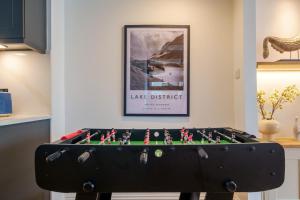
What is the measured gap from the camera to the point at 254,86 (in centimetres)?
232

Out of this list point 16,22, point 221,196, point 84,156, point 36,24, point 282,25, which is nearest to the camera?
point 84,156

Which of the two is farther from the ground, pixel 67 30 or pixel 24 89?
pixel 67 30

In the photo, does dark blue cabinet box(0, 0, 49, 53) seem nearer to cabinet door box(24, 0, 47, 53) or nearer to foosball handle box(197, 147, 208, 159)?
cabinet door box(24, 0, 47, 53)

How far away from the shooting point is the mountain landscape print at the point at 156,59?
2676 millimetres

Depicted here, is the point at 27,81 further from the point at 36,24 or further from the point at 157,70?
the point at 157,70

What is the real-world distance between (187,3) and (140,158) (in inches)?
85.3

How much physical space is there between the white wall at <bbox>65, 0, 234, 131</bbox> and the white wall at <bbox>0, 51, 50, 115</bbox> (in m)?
0.39

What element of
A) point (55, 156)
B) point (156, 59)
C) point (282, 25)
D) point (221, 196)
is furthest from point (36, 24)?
point (282, 25)

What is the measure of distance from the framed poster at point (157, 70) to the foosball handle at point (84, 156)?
1.45 m

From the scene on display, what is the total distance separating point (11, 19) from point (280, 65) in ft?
9.46

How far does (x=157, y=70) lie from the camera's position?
268 cm

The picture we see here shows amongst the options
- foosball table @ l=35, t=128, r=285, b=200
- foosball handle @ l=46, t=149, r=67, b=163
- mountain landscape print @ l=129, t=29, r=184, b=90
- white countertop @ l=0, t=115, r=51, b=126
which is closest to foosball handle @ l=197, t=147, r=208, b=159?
foosball table @ l=35, t=128, r=285, b=200

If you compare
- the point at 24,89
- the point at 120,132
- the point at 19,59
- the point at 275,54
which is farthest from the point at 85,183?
the point at 275,54

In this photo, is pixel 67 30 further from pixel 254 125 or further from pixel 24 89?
pixel 254 125
